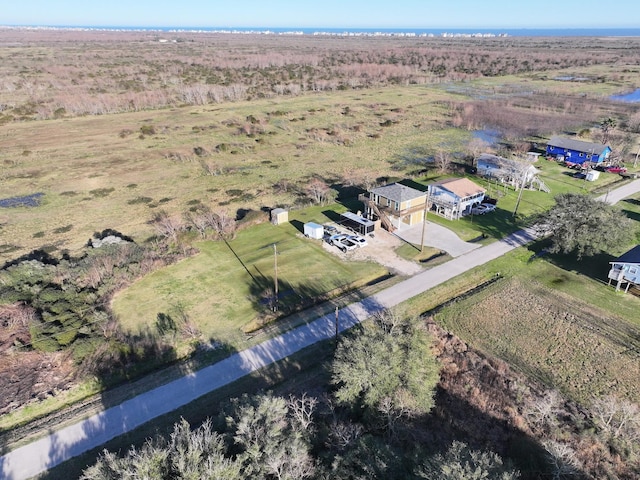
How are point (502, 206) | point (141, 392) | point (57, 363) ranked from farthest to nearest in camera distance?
point (502, 206) → point (57, 363) → point (141, 392)

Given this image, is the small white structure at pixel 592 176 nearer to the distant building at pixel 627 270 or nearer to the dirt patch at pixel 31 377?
the distant building at pixel 627 270

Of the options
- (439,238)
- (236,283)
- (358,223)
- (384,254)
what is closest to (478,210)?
(439,238)

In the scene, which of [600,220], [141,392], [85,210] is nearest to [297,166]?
[85,210]

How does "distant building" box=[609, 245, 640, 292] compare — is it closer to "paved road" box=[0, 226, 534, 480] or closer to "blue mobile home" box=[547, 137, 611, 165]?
"paved road" box=[0, 226, 534, 480]

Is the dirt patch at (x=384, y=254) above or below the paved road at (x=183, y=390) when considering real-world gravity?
above

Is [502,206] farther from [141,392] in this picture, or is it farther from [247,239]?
[141,392]

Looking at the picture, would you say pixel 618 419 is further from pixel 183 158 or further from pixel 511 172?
pixel 183 158

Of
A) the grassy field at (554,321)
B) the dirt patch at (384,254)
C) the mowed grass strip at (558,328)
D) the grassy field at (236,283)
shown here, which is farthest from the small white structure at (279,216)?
the mowed grass strip at (558,328)
